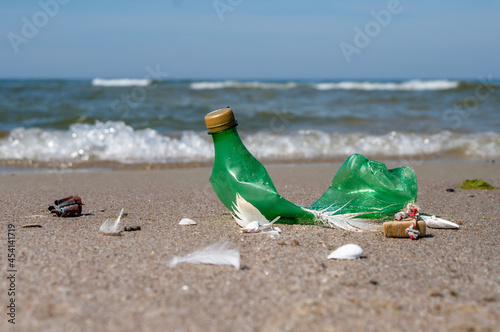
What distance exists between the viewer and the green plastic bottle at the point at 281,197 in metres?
3.31

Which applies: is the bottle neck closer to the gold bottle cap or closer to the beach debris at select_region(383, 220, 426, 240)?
the gold bottle cap

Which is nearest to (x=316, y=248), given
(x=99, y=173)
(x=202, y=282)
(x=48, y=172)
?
(x=202, y=282)

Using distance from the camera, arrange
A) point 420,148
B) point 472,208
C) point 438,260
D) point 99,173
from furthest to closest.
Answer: point 420,148 < point 99,173 < point 472,208 < point 438,260

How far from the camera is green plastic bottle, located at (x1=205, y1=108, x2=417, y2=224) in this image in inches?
130

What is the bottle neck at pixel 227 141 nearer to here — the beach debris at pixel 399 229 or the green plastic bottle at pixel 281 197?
the green plastic bottle at pixel 281 197

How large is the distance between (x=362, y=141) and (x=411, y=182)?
6.07 metres

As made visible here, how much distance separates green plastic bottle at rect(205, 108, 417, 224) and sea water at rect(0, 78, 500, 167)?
4814 mm

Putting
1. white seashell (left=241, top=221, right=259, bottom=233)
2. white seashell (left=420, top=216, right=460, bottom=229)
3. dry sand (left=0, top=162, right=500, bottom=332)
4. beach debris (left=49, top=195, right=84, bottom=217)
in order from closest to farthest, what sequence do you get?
dry sand (left=0, top=162, right=500, bottom=332), white seashell (left=241, top=221, right=259, bottom=233), white seashell (left=420, top=216, right=460, bottom=229), beach debris (left=49, top=195, right=84, bottom=217)

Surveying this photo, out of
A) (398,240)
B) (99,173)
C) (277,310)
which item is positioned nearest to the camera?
(277,310)

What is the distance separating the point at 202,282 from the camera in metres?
2.40

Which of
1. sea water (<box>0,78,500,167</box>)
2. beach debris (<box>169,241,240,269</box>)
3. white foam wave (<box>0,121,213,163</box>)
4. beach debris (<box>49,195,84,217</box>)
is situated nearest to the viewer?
beach debris (<box>169,241,240,269</box>)

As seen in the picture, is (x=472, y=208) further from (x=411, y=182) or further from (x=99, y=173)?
(x=99, y=173)

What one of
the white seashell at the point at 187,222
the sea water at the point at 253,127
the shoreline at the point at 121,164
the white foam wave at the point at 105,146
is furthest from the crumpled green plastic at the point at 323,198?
the white foam wave at the point at 105,146

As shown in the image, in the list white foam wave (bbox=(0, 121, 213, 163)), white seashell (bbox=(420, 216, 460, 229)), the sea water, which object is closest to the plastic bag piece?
white seashell (bbox=(420, 216, 460, 229))
